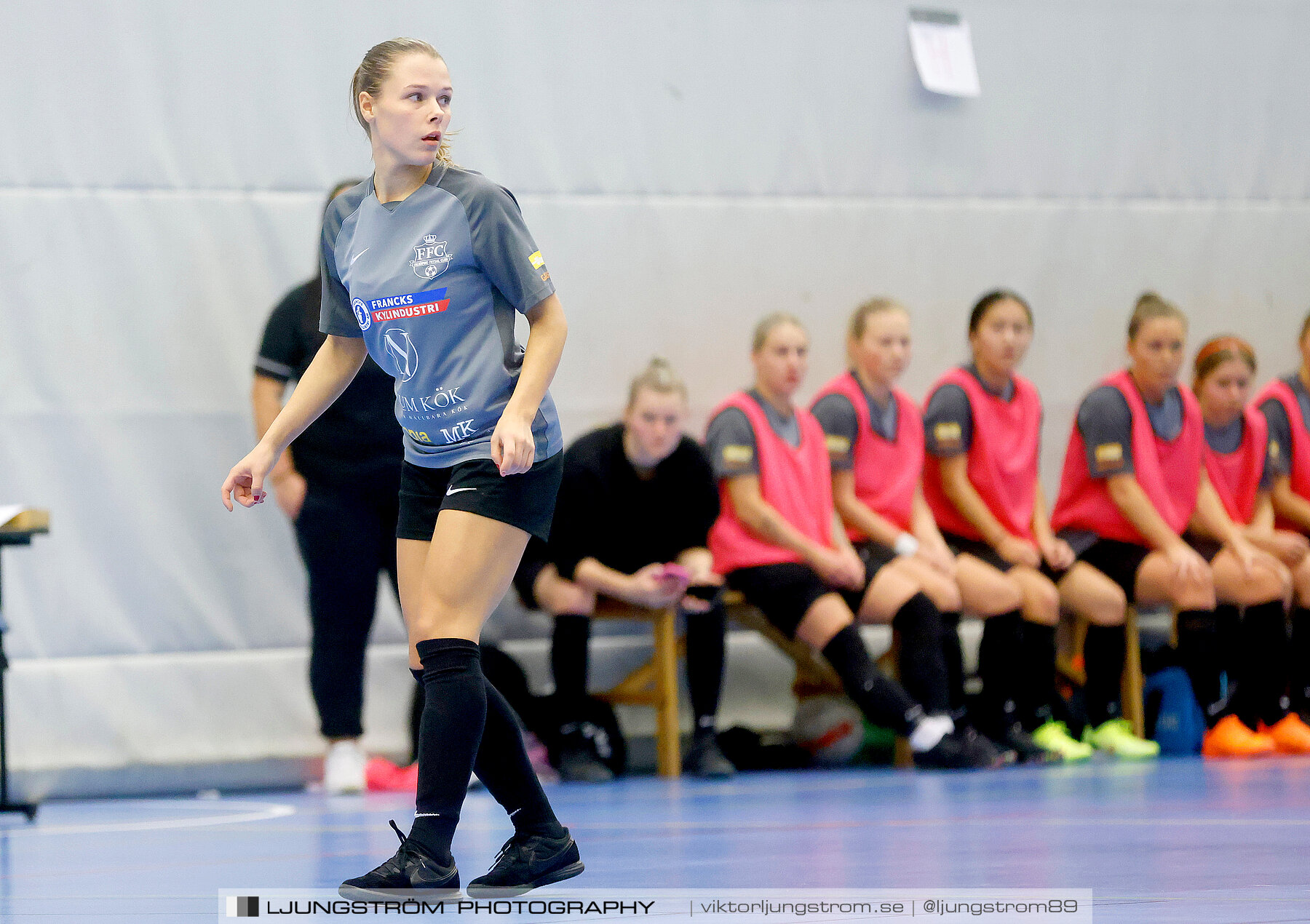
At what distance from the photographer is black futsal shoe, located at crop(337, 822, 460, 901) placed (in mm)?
2400

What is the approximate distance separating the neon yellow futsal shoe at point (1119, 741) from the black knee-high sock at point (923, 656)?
29.4 inches

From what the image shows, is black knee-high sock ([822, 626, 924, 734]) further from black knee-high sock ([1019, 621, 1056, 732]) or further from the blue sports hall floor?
black knee-high sock ([1019, 621, 1056, 732])

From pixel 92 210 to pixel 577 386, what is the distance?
5.92 feet

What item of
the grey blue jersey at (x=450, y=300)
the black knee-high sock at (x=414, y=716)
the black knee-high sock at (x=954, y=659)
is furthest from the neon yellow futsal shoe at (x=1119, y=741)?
the grey blue jersey at (x=450, y=300)

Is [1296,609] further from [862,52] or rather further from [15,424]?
[15,424]

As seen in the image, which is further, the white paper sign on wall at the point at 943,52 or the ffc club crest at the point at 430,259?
the white paper sign on wall at the point at 943,52

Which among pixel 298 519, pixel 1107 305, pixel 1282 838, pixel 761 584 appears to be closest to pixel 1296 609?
pixel 1107 305

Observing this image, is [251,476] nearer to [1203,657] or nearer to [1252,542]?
[1203,657]

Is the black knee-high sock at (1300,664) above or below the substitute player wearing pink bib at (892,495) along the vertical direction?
below

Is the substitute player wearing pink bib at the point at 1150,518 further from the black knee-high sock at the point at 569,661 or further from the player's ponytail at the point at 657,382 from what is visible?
the black knee-high sock at the point at 569,661

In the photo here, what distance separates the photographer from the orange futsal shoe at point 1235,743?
5.67 meters

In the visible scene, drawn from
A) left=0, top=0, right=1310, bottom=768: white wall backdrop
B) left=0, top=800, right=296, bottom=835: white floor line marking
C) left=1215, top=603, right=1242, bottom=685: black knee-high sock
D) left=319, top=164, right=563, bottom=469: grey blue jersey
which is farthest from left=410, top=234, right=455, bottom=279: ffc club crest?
left=1215, top=603, right=1242, bottom=685: black knee-high sock

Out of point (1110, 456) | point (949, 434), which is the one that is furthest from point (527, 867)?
point (1110, 456)

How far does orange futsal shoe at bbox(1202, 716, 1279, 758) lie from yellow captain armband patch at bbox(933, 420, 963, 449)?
138cm
